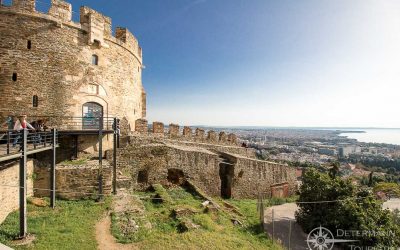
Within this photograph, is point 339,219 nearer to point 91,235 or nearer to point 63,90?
point 91,235

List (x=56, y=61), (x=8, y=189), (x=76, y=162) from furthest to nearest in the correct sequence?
(x=56, y=61)
(x=76, y=162)
(x=8, y=189)

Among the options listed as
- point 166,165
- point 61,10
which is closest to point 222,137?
point 166,165

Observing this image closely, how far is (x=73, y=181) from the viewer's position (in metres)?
11.0

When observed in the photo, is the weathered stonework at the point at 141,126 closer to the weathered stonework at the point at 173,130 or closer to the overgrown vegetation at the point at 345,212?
the weathered stonework at the point at 173,130

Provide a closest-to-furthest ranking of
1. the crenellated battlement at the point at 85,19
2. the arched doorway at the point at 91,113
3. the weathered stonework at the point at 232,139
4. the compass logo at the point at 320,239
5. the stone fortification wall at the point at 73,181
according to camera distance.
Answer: the stone fortification wall at the point at 73,181 → the compass logo at the point at 320,239 → the crenellated battlement at the point at 85,19 → the arched doorway at the point at 91,113 → the weathered stonework at the point at 232,139

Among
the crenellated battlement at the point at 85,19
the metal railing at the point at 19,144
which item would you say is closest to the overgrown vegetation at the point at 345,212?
the metal railing at the point at 19,144

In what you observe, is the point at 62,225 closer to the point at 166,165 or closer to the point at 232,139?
the point at 166,165

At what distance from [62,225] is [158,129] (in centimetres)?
966

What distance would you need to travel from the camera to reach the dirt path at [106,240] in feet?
25.0

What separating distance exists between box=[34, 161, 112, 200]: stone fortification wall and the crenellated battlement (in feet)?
23.9

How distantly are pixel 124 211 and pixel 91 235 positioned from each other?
75.3 inches

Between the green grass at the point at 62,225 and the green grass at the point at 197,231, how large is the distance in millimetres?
1086

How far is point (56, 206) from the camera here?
1011 cm

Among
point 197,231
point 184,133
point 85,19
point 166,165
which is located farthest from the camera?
point 184,133
